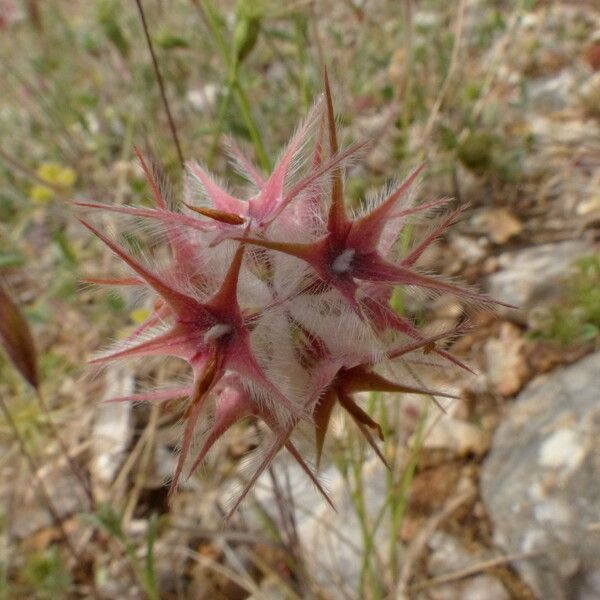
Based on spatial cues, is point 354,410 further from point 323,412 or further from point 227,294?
point 227,294

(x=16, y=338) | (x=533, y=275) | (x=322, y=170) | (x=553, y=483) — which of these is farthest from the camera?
(x=533, y=275)

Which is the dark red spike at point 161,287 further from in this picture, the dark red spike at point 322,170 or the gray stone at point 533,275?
the gray stone at point 533,275

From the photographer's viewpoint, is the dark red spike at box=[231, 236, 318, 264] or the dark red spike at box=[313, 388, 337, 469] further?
the dark red spike at box=[313, 388, 337, 469]

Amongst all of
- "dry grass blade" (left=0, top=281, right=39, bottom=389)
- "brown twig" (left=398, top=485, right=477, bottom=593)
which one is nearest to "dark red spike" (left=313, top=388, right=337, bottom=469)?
"dry grass blade" (left=0, top=281, right=39, bottom=389)

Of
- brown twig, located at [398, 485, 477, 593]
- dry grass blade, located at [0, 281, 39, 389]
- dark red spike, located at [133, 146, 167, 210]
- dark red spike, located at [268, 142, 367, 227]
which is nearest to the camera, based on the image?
dark red spike, located at [268, 142, 367, 227]

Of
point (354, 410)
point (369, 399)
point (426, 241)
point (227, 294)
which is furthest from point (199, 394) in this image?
point (369, 399)

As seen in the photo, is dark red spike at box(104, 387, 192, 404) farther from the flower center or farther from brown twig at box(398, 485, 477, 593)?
brown twig at box(398, 485, 477, 593)
